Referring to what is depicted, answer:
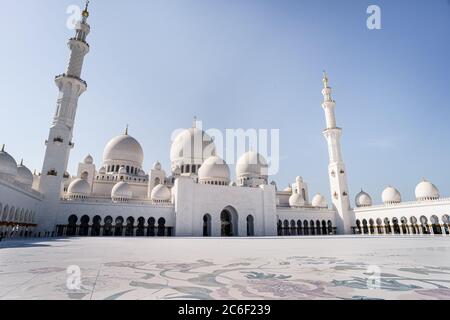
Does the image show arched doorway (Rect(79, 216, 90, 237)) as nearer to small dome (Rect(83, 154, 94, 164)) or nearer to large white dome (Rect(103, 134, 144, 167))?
large white dome (Rect(103, 134, 144, 167))

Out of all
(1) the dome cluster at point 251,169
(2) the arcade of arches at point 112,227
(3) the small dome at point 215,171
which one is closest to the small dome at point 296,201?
(1) the dome cluster at point 251,169

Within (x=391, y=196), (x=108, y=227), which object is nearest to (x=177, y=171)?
(x=108, y=227)

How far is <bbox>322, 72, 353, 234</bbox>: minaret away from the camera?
32391mm

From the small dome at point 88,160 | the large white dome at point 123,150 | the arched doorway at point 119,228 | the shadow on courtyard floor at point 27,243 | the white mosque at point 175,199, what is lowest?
the shadow on courtyard floor at point 27,243

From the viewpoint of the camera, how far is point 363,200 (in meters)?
34.0

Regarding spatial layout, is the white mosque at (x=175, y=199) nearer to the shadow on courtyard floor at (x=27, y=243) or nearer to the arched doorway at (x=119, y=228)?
the arched doorway at (x=119, y=228)

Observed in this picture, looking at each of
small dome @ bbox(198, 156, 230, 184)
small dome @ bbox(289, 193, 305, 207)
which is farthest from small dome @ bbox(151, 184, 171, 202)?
small dome @ bbox(289, 193, 305, 207)

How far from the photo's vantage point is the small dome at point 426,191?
2755 cm

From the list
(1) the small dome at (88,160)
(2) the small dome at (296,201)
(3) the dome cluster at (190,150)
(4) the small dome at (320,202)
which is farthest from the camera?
(4) the small dome at (320,202)

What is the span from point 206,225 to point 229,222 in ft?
9.88

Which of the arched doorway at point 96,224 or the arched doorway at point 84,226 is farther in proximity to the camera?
the arched doorway at point 96,224

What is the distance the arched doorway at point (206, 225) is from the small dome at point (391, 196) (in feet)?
70.5

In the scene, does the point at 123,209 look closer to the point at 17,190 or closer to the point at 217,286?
the point at 17,190

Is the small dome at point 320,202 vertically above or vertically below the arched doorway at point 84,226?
above
